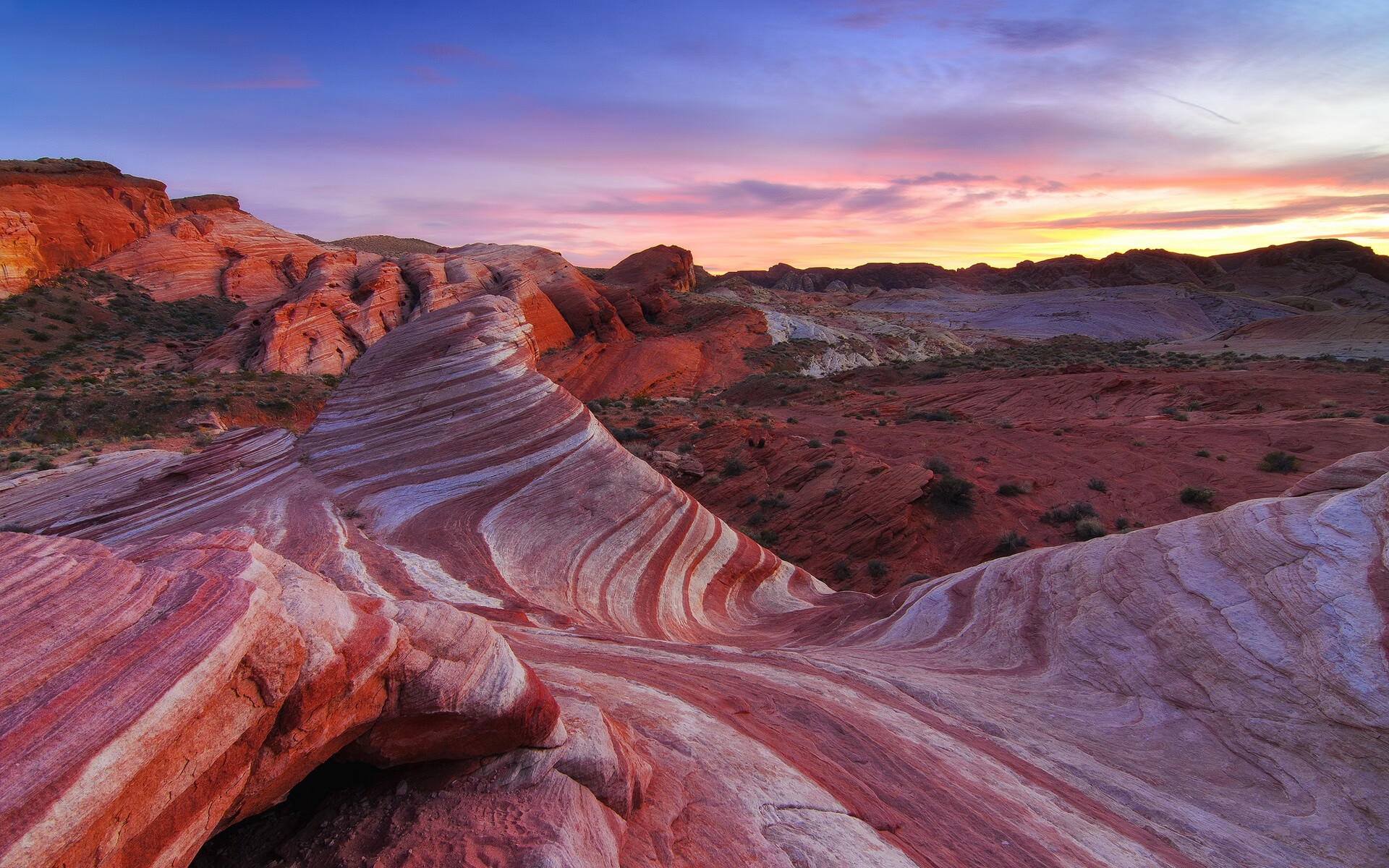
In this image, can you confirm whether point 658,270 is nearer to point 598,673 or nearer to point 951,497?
point 951,497

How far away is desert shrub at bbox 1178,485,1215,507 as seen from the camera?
16109mm

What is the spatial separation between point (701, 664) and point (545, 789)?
9.63 ft

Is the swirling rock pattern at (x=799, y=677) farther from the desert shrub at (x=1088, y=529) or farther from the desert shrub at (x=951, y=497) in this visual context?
the desert shrub at (x=951, y=497)

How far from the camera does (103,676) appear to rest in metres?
2.35

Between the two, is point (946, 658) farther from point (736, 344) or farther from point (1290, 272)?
point (1290, 272)

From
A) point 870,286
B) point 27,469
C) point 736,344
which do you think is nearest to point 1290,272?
point 870,286

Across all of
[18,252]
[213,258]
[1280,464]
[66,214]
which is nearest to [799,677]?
[1280,464]

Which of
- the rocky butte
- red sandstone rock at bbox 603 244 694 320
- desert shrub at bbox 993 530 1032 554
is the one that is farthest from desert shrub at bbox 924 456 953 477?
red sandstone rock at bbox 603 244 694 320

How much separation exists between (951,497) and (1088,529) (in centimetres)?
320

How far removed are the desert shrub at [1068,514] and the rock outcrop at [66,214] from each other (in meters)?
50.8

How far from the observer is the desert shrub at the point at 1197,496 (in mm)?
16109

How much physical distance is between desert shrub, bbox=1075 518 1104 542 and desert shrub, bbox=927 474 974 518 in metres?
2.52

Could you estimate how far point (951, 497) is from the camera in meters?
16.9

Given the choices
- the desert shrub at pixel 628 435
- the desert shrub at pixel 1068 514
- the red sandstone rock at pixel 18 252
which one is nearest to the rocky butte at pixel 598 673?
the desert shrub at pixel 1068 514
